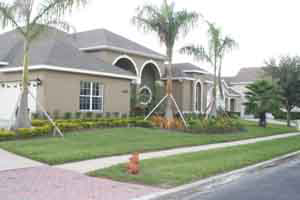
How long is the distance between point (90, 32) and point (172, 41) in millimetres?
10091

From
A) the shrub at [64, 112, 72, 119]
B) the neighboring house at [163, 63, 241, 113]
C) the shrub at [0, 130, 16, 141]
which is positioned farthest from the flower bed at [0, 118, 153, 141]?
the neighboring house at [163, 63, 241, 113]

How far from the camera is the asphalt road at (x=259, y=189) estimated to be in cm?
751

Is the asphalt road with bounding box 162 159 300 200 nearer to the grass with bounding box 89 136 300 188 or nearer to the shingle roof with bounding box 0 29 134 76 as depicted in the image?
the grass with bounding box 89 136 300 188

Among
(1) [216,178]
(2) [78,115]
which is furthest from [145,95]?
(1) [216,178]

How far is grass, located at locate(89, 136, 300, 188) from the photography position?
8.48 m

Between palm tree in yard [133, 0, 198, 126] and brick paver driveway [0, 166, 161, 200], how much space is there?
13208 mm

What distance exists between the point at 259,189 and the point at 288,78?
2518 cm

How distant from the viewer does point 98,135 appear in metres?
15.5

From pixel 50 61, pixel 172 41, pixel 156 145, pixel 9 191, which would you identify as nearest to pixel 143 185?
pixel 9 191

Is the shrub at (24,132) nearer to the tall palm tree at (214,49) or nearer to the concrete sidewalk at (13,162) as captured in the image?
the concrete sidewalk at (13,162)

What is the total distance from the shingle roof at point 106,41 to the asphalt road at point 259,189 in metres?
17.9

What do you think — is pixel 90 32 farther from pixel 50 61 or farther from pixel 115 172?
pixel 115 172

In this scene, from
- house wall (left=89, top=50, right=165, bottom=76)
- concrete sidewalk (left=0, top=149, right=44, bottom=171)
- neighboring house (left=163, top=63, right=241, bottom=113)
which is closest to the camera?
concrete sidewalk (left=0, top=149, right=44, bottom=171)

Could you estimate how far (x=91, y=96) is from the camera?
21.6 metres
